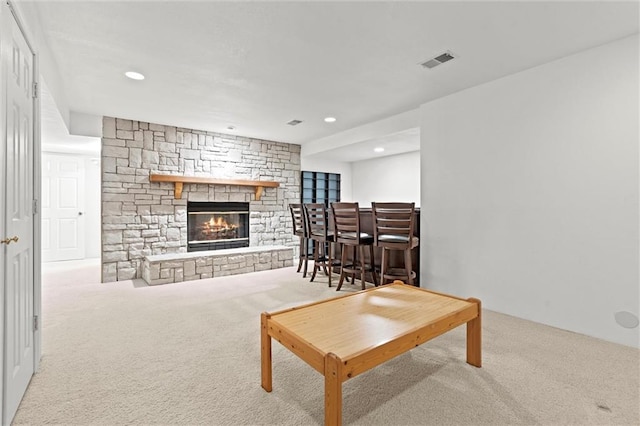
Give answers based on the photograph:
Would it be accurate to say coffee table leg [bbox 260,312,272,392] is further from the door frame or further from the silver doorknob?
the silver doorknob

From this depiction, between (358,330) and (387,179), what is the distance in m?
5.09

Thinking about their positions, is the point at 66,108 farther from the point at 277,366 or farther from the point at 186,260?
the point at 277,366

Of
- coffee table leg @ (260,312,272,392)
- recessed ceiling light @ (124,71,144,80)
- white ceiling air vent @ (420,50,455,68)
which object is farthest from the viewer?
recessed ceiling light @ (124,71,144,80)

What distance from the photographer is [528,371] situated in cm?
205

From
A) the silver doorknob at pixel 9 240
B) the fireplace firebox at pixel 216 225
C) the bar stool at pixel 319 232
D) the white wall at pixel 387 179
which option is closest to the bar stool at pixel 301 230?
the bar stool at pixel 319 232

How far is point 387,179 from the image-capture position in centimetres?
656

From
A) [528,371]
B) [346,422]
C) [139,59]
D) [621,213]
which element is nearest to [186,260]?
[139,59]

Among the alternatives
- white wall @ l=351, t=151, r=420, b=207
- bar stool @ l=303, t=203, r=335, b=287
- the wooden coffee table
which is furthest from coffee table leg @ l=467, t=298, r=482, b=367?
white wall @ l=351, t=151, r=420, b=207

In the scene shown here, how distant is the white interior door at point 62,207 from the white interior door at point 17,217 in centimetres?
533

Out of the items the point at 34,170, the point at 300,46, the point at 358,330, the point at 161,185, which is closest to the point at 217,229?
the point at 161,185

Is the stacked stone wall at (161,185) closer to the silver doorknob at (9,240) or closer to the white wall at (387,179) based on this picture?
the white wall at (387,179)

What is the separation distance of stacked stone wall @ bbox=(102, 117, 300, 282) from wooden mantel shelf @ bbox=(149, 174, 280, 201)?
0.12 meters

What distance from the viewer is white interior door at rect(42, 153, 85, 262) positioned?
6219 mm

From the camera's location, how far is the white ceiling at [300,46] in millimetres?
2129
